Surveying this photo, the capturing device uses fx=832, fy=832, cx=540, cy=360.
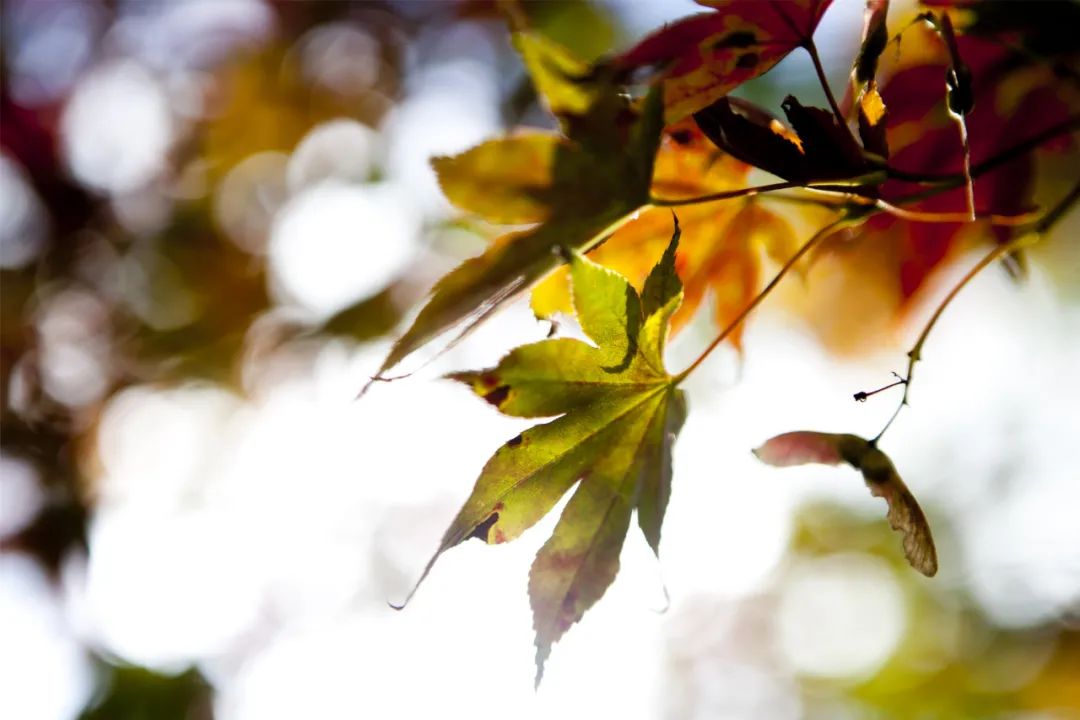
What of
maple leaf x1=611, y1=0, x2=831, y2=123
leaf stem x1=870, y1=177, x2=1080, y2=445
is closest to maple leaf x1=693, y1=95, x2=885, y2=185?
maple leaf x1=611, y1=0, x2=831, y2=123

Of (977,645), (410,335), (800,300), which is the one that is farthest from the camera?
(977,645)

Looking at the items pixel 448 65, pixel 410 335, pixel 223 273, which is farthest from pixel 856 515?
pixel 410 335

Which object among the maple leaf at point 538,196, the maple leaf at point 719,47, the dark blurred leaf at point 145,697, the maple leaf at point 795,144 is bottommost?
the dark blurred leaf at point 145,697

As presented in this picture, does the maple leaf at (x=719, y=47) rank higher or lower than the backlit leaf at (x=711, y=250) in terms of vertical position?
higher

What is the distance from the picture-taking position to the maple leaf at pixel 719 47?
469 mm

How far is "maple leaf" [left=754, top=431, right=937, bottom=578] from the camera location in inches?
17.6

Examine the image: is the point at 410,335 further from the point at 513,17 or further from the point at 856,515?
the point at 856,515

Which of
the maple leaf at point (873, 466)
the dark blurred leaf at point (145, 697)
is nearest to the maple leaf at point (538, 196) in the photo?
the maple leaf at point (873, 466)

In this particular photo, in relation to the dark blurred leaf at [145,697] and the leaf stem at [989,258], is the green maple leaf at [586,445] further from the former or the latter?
the dark blurred leaf at [145,697]

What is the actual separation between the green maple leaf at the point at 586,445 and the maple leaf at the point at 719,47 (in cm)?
9

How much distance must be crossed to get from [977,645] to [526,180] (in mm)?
2789

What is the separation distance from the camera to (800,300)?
918mm

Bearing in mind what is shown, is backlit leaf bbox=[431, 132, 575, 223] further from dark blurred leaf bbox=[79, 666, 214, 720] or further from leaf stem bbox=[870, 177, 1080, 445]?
dark blurred leaf bbox=[79, 666, 214, 720]

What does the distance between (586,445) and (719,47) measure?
0.25m
